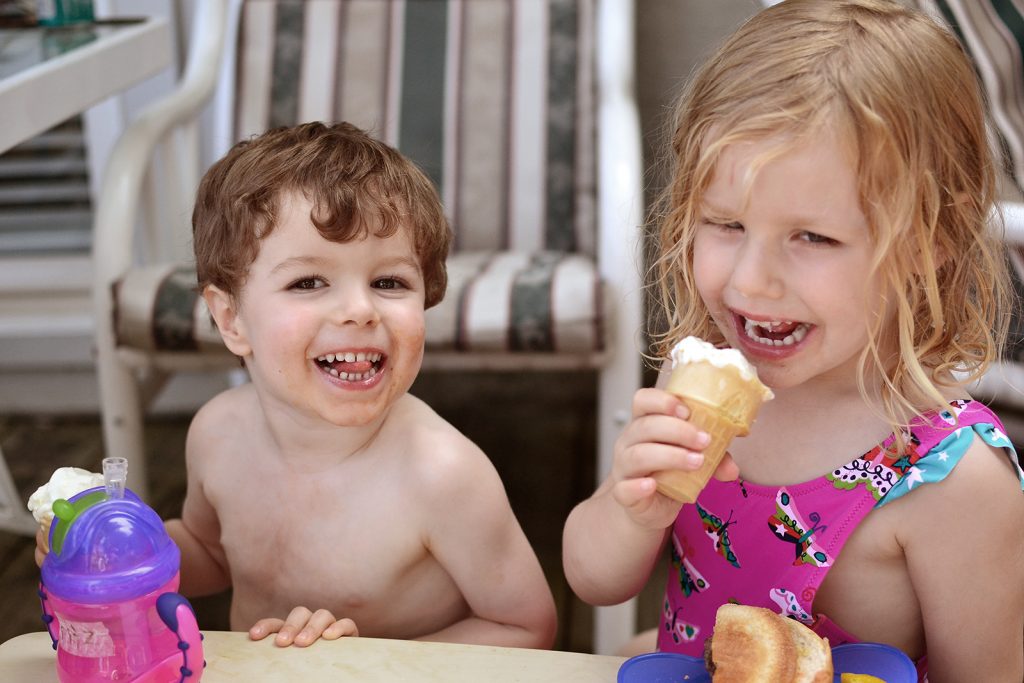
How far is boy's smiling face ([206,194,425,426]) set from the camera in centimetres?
107

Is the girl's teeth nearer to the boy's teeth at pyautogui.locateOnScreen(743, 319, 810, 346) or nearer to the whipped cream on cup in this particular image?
the whipped cream on cup

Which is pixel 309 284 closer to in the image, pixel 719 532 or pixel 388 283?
pixel 388 283

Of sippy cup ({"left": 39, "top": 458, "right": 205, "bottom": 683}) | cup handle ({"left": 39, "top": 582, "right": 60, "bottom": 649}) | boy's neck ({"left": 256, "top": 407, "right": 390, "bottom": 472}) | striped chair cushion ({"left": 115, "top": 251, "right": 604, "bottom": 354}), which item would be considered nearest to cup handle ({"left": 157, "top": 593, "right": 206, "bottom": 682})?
sippy cup ({"left": 39, "top": 458, "right": 205, "bottom": 683})

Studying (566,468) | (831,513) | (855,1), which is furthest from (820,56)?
(566,468)

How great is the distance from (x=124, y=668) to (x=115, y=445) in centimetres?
141

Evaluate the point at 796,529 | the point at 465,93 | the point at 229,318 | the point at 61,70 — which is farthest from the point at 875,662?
the point at 465,93

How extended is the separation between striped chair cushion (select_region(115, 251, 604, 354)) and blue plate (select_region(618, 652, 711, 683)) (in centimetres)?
114

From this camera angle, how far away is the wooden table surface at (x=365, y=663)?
86 centimetres

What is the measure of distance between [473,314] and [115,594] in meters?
→ 1.25

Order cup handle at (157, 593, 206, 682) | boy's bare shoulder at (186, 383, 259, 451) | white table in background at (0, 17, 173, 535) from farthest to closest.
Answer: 1. white table in background at (0, 17, 173, 535)
2. boy's bare shoulder at (186, 383, 259, 451)
3. cup handle at (157, 593, 206, 682)

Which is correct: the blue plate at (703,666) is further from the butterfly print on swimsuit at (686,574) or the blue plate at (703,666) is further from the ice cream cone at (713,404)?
the butterfly print on swimsuit at (686,574)

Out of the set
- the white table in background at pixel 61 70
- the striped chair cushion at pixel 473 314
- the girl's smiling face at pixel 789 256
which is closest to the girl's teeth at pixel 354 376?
the girl's smiling face at pixel 789 256

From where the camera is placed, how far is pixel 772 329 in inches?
37.5

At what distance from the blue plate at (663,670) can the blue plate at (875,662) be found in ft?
0.33
